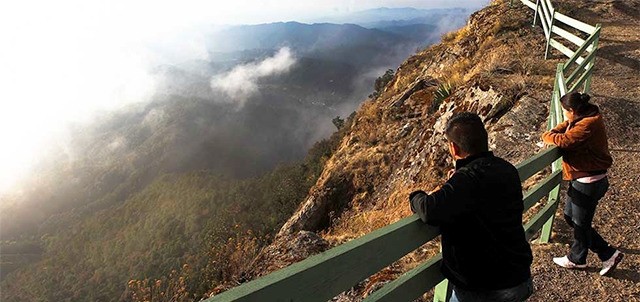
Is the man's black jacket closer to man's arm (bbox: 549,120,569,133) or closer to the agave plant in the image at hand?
man's arm (bbox: 549,120,569,133)

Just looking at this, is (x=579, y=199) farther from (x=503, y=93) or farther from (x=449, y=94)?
(x=449, y=94)

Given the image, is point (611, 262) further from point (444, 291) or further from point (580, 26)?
point (580, 26)

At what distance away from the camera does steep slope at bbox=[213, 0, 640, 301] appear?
553 centimetres

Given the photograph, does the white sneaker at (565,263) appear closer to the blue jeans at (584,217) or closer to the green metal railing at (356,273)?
the blue jeans at (584,217)

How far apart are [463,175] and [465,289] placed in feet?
2.51

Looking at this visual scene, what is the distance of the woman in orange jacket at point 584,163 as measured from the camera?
14.2 ft

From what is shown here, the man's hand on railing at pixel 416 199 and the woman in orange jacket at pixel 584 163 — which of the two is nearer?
the man's hand on railing at pixel 416 199

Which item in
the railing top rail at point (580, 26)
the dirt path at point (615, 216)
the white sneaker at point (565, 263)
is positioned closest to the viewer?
the dirt path at point (615, 216)

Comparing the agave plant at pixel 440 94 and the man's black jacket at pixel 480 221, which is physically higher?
the man's black jacket at pixel 480 221

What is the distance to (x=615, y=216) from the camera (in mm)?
5840

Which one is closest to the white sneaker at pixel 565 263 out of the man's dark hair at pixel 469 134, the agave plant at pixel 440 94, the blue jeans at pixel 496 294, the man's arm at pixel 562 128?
the man's arm at pixel 562 128

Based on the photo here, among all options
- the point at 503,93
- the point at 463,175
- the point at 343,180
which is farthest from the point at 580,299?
the point at 343,180

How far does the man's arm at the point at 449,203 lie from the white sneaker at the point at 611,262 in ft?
11.3

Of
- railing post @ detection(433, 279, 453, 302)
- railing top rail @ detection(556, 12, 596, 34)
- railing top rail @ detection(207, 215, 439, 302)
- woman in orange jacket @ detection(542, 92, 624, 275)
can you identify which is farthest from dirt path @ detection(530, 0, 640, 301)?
railing top rail @ detection(207, 215, 439, 302)
